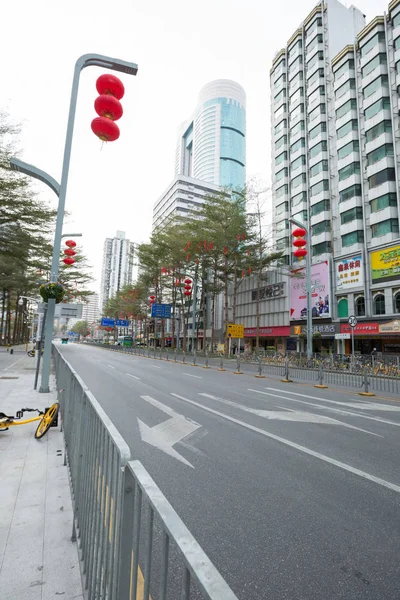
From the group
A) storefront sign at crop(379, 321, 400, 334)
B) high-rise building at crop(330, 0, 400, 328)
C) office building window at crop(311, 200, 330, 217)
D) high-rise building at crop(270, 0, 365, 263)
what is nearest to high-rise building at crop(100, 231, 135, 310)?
high-rise building at crop(270, 0, 365, 263)

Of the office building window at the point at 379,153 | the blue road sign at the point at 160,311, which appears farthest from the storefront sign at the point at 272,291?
the office building window at the point at 379,153

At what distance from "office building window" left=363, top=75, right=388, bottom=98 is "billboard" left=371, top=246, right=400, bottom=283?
56.8 ft

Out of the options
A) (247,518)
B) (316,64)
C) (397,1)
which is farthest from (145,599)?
(316,64)

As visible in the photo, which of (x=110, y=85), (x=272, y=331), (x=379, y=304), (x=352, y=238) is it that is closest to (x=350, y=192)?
(x=352, y=238)

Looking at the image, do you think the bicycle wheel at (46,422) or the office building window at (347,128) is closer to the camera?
the bicycle wheel at (46,422)

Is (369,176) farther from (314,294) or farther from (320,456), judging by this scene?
(320,456)

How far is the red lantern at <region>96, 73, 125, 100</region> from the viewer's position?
20.9ft

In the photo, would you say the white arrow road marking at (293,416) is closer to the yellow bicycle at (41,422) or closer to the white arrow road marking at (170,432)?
the white arrow road marking at (170,432)

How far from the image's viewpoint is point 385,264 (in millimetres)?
30516

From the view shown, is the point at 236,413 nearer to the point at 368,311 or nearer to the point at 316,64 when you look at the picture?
the point at 368,311

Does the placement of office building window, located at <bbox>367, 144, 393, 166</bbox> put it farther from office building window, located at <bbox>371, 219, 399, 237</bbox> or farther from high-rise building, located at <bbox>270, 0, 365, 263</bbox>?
office building window, located at <bbox>371, 219, 399, 237</bbox>

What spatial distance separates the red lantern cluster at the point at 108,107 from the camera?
6.28 m

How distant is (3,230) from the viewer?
19.0 metres

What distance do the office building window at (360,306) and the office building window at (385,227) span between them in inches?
253
